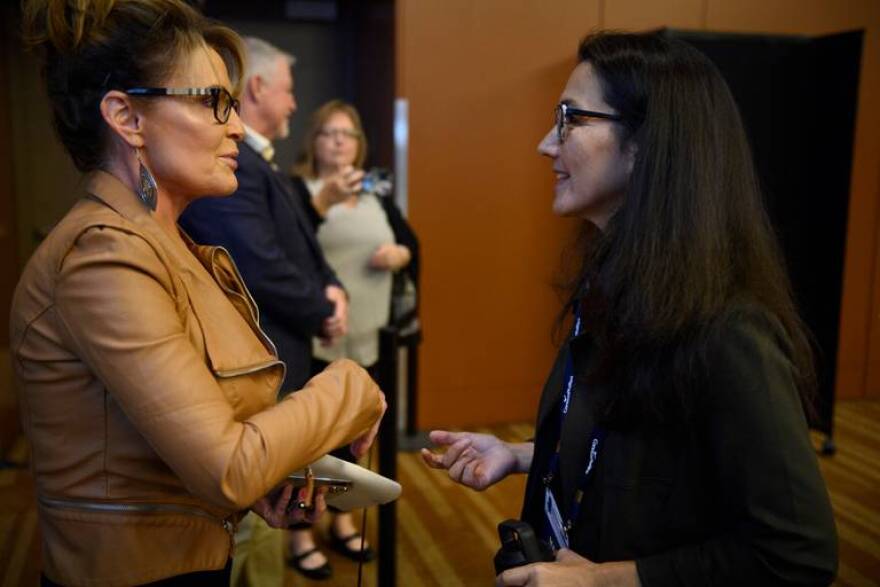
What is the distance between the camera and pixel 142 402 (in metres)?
0.98

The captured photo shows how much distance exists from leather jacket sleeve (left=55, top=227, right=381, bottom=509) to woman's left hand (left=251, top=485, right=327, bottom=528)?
26 centimetres

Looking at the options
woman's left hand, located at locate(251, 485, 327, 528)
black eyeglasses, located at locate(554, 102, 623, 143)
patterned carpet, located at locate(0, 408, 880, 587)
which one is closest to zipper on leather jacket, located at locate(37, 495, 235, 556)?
woman's left hand, located at locate(251, 485, 327, 528)

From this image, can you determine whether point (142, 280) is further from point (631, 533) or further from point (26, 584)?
point (26, 584)

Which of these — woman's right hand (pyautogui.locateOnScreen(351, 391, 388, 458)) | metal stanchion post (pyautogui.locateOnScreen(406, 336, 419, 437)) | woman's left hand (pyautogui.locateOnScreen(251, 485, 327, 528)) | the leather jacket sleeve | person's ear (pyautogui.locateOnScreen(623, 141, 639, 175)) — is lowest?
metal stanchion post (pyautogui.locateOnScreen(406, 336, 419, 437))

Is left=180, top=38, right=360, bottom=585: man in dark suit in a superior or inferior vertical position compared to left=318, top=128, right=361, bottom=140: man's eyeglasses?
inferior

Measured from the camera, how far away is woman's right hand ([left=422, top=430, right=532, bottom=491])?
1468 mm

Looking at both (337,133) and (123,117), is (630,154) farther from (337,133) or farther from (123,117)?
(337,133)

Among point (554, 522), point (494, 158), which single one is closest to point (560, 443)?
point (554, 522)

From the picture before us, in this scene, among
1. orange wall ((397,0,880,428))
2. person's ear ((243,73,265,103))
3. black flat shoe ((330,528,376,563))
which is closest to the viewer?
person's ear ((243,73,265,103))

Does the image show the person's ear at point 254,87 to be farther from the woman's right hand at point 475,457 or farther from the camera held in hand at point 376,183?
the woman's right hand at point 475,457

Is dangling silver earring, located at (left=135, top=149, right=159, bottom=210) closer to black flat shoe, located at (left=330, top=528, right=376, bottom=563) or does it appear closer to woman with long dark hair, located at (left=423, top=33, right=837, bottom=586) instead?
woman with long dark hair, located at (left=423, top=33, right=837, bottom=586)

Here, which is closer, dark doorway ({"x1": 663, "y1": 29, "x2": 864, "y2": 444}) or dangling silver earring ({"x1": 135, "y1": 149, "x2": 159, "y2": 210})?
dangling silver earring ({"x1": 135, "y1": 149, "x2": 159, "y2": 210})

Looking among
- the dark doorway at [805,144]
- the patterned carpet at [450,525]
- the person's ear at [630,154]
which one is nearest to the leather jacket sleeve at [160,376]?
the person's ear at [630,154]

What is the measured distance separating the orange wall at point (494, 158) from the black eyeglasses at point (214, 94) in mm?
2935
